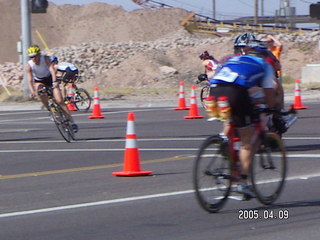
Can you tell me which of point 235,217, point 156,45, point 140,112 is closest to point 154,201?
point 235,217

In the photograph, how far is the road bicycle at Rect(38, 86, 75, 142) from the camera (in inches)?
664

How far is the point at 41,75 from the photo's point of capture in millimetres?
17312

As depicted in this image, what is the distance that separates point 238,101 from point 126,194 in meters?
2.27

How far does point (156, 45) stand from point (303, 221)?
6033cm

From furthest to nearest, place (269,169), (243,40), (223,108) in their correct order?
1. (243,40)
2. (269,169)
3. (223,108)

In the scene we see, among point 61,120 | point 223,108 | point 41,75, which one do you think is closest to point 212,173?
point 223,108

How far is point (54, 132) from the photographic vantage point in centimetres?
1970

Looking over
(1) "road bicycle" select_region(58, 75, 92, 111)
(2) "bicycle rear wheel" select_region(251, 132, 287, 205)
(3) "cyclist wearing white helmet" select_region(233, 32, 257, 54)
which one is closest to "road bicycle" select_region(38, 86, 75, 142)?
(3) "cyclist wearing white helmet" select_region(233, 32, 257, 54)

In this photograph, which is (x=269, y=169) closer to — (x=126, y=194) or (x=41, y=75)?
(x=126, y=194)

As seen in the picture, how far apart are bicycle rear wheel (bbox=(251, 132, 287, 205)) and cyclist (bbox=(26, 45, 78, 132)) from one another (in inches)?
323

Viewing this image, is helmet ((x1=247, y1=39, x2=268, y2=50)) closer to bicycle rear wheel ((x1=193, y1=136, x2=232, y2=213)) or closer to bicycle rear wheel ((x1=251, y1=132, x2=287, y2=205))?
bicycle rear wheel ((x1=251, y1=132, x2=287, y2=205))

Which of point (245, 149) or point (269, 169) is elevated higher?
point (245, 149)

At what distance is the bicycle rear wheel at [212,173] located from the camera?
873cm

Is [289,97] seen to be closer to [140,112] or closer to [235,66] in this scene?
[140,112]
